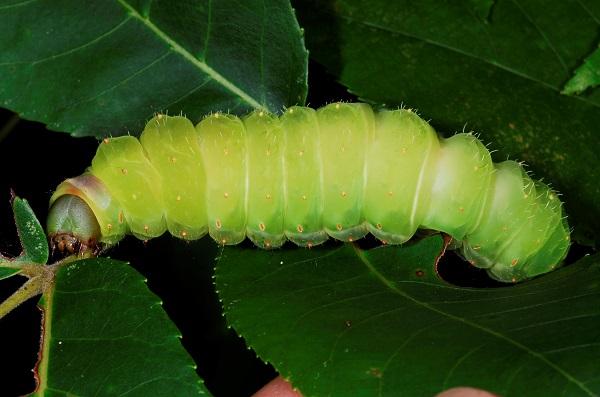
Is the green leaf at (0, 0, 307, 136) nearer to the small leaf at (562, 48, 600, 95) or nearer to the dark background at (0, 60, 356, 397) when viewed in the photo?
the dark background at (0, 60, 356, 397)

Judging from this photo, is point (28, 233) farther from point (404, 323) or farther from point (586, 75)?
point (586, 75)

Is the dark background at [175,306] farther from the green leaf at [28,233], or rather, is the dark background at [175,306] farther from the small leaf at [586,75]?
the small leaf at [586,75]

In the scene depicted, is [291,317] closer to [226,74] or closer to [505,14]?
[226,74]

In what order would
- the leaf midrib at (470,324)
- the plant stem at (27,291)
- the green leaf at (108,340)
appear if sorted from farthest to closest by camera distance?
the plant stem at (27,291)
the green leaf at (108,340)
the leaf midrib at (470,324)

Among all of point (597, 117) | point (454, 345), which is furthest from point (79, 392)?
point (597, 117)

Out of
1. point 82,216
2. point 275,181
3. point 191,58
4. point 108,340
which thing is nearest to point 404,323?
point 275,181

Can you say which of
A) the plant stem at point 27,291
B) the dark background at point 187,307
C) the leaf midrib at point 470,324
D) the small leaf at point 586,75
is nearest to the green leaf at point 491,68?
the small leaf at point 586,75
